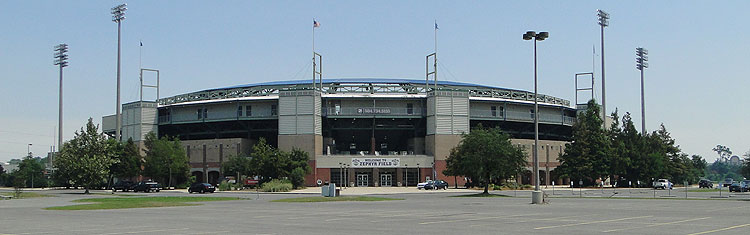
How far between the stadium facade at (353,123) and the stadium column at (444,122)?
0.14 meters

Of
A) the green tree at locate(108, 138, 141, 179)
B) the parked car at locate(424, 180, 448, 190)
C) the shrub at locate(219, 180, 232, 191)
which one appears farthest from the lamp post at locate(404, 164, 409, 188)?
the green tree at locate(108, 138, 141, 179)

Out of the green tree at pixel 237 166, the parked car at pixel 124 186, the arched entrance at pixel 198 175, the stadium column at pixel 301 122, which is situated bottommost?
the parked car at pixel 124 186

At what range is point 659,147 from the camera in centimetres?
10444

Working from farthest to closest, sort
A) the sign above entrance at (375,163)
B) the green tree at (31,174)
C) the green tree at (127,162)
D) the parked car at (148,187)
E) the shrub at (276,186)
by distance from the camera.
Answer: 1. the green tree at (31,174)
2. the sign above entrance at (375,163)
3. the green tree at (127,162)
4. the parked car at (148,187)
5. the shrub at (276,186)

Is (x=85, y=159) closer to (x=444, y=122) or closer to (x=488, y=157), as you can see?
(x=488, y=157)

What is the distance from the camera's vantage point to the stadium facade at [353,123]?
9925 centimetres

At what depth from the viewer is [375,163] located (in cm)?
9919

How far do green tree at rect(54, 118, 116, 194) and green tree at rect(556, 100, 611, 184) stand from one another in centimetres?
5571

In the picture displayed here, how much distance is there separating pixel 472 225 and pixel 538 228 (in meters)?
2.46

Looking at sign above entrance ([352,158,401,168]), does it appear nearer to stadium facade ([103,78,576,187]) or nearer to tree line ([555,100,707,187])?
stadium facade ([103,78,576,187])

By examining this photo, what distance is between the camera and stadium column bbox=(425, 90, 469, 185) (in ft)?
326

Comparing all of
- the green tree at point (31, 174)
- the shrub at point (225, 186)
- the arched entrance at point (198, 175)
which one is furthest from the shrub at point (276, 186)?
the green tree at point (31, 174)

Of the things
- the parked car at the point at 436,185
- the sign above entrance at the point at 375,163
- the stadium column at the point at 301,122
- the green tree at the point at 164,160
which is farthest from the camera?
the sign above entrance at the point at 375,163

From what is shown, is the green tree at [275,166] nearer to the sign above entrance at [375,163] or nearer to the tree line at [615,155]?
the sign above entrance at [375,163]
